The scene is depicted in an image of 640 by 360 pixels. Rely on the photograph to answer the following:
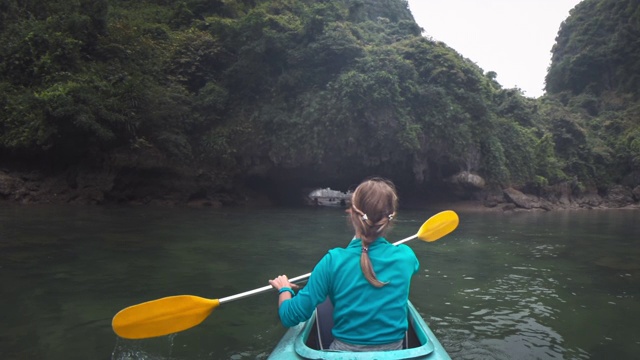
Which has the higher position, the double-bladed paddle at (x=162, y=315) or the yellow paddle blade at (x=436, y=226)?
the yellow paddle blade at (x=436, y=226)

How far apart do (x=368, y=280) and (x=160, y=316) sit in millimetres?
1548

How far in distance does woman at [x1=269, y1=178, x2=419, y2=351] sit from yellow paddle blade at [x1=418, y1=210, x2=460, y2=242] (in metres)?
2.05

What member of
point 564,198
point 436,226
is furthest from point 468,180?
point 436,226

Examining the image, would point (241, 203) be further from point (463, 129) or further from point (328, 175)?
point (463, 129)

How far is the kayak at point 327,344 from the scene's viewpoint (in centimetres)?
175

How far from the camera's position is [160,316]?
2.66 metres

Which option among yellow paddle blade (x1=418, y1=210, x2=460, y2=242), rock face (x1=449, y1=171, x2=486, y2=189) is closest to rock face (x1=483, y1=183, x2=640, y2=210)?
rock face (x1=449, y1=171, x2=486, y2=189)

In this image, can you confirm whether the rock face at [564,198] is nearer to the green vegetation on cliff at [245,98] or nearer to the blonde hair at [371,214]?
the green vegetation on cliff at [245,98]

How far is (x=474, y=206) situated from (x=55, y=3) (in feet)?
60.3

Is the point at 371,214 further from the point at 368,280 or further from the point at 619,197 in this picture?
the point at 619,197

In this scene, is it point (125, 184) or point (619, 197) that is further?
point (619, 197)

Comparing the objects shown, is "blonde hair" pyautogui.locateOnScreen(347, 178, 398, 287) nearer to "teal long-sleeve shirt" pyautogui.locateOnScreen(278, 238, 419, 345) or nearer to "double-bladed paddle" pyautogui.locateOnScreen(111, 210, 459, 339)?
"teal long-sleeve shirt" pyautogui.locateOnScreen(278, 238, 419, 345)

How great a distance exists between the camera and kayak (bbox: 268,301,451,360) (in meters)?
1.75

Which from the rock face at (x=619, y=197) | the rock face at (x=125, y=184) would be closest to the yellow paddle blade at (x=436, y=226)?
the rock face at (x=125, y=184)
